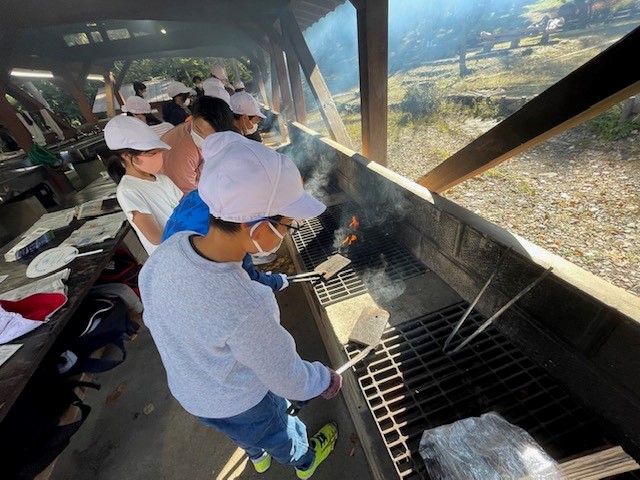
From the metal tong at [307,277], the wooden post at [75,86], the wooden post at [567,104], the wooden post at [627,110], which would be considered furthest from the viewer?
the wooden post at [75,86]

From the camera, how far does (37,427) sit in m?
2.17

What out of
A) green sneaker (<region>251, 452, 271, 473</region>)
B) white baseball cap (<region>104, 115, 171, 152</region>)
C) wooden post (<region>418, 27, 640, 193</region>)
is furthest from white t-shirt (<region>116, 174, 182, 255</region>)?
wooden post (<region>418, 27, 640, 193</region>)

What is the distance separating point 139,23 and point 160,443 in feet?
Answer: 46.9

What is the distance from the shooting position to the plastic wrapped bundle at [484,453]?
1523mm

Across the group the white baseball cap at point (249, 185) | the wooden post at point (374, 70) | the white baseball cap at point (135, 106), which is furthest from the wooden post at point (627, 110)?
the white baseball cap at point (135, 106)

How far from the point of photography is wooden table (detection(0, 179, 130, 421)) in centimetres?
195

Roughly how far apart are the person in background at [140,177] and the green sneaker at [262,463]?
2098 mm

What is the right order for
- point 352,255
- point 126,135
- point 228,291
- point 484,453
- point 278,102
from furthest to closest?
point 278,102 < point 352,255 < point 126,135 < point 484,453 < point 228,291

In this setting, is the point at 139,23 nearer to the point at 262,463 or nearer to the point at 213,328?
the point at 213,328

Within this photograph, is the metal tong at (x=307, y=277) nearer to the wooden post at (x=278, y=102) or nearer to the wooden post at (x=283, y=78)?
the wooden post at (x=283, y=78)

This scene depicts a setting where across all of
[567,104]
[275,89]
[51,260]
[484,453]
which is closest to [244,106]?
[51,260]

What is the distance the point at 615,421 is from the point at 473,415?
32.4 inches

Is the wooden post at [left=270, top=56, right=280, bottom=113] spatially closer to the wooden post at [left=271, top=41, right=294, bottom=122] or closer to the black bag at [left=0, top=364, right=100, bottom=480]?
the wooden post at [left=271, top=41, right=294, bottom=122]

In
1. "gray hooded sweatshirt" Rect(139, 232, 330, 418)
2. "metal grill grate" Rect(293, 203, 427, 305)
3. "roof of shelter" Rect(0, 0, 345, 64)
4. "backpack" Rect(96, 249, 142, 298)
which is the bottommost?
"metal grill grate" Rect(293, 203, 427, 305)
